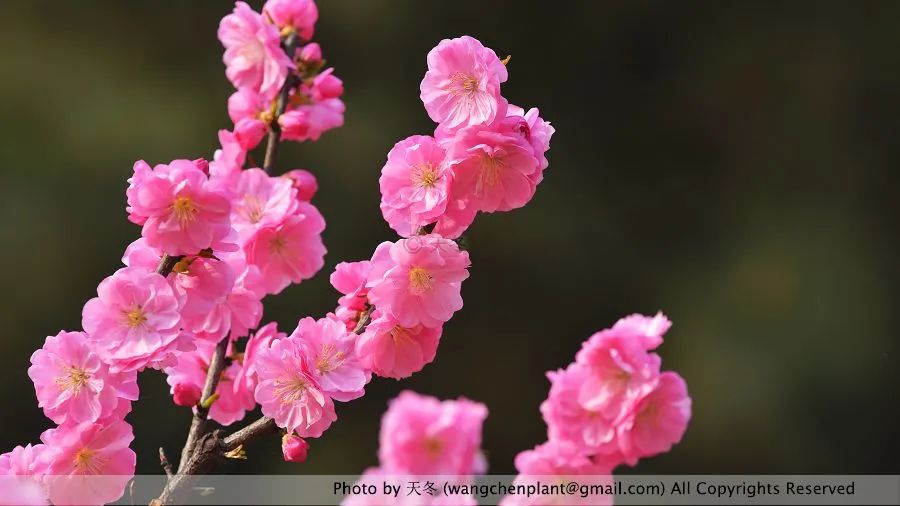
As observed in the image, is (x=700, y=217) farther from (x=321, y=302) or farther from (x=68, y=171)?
(x=68, y=171)

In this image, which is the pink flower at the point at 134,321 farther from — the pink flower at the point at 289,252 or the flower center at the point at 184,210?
the pink flower at the point at 289,252

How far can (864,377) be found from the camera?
11.3 feet

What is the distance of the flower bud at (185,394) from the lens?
909 mm

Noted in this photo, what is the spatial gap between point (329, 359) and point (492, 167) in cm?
20

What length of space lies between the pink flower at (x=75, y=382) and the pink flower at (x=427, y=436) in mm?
387

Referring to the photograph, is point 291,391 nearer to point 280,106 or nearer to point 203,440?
point 203,440

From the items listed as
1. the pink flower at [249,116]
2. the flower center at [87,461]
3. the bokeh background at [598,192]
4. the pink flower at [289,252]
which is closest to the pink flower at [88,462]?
the flower center at [87,461]

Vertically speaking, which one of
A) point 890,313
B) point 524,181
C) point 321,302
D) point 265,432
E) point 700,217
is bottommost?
point 265,432

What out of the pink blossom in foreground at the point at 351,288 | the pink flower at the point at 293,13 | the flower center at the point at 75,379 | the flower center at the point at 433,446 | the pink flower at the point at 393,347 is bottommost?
the flower center at the point at 433,446

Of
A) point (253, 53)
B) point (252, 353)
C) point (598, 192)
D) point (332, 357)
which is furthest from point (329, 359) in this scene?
point (598, 192)

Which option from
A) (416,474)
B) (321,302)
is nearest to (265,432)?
(416,474)

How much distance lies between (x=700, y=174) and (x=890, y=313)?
76cm

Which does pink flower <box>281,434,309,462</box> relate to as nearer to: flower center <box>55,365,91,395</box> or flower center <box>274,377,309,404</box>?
flower center <box>274,377,309,404</box>

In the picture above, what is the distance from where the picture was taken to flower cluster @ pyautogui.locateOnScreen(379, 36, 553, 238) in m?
0.83
